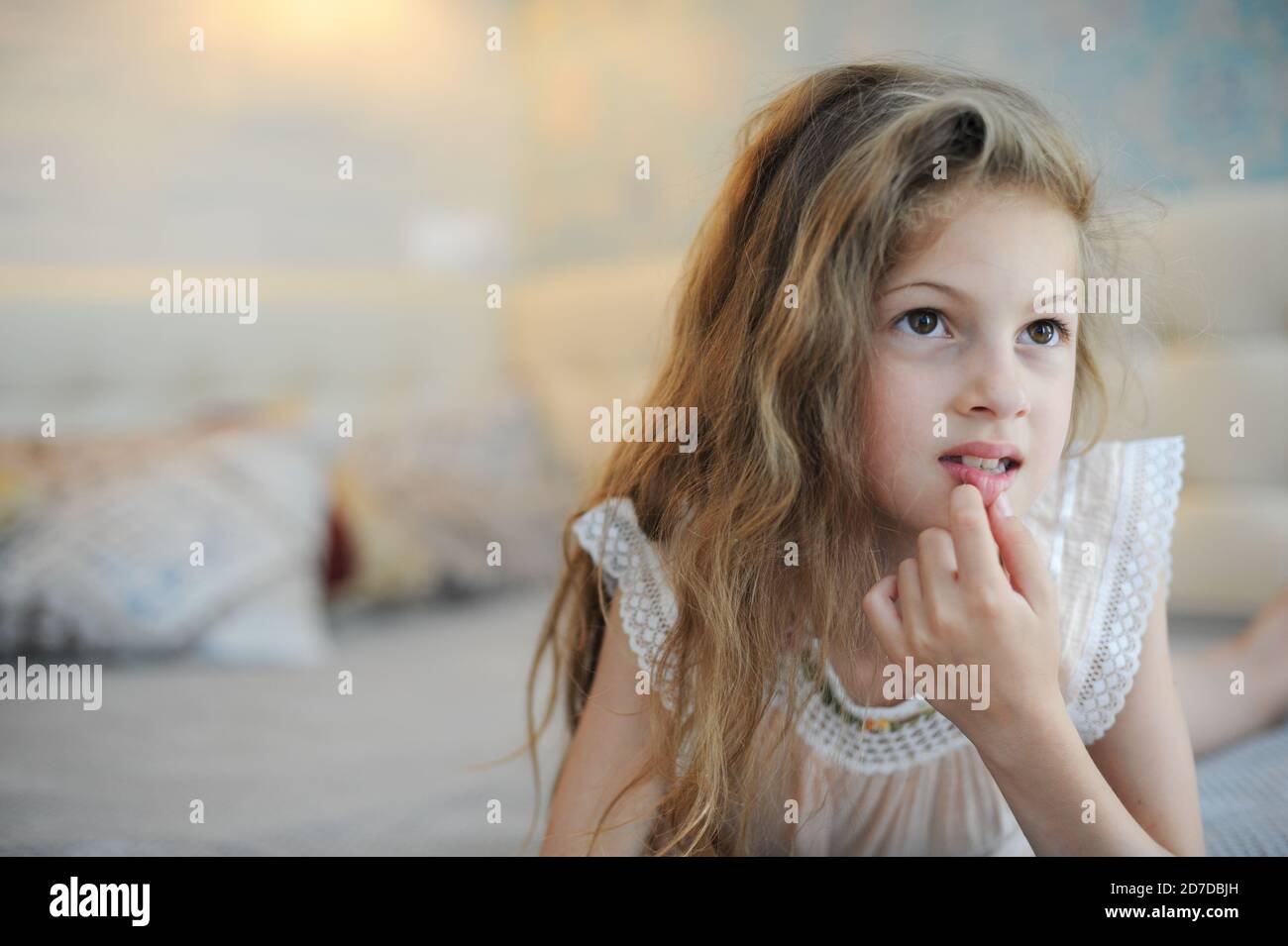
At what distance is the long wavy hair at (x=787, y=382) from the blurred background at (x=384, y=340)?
0.46 feet

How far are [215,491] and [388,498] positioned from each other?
280 mm

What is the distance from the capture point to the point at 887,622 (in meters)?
0.62

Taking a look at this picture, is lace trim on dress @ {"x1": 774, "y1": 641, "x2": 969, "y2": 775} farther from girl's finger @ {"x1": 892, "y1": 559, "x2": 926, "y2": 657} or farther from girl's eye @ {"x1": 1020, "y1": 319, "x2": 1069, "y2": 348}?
→ girl's eye @ {"x1": 1020, "y1": 319, "x2": 1069, "y2": 348}

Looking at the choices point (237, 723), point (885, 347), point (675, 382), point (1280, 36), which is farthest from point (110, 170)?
point (1280, 36)

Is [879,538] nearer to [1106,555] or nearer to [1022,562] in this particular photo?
[1022,562]

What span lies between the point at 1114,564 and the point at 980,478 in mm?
258

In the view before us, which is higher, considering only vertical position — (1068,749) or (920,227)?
(920,227)

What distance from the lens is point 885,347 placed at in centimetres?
64

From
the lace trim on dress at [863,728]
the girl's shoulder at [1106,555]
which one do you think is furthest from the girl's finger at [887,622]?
the girl's shoulder at [1106,555]

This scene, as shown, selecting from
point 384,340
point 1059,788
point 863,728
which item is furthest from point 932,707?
point 384,340

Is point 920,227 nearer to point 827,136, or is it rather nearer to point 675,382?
point 827,136

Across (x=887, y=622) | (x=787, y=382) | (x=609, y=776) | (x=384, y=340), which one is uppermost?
(x=384, y=340)

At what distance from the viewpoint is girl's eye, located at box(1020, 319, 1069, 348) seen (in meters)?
0.66

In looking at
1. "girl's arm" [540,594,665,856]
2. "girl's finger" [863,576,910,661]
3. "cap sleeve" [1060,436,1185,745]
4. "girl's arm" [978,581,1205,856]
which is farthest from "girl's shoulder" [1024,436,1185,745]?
"girl's arm" [540,594,665,856]
